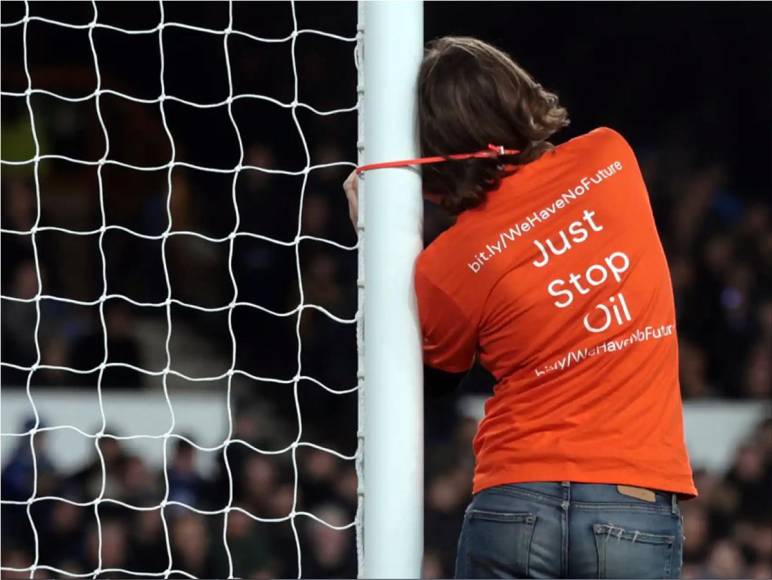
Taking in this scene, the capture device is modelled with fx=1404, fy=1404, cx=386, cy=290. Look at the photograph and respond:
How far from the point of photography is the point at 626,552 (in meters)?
1.65

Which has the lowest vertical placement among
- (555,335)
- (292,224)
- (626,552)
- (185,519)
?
(185,519)

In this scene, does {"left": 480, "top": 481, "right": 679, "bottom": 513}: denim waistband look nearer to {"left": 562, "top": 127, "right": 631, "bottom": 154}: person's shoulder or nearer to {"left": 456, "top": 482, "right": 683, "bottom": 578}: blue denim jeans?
{"left": 456, "top": 482, "right": 683, "bottom": 578}: blue denim jeans

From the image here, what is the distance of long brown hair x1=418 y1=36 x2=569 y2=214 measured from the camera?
1706 millimetres

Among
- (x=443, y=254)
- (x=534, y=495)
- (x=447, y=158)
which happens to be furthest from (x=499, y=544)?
(x=447, y=158)

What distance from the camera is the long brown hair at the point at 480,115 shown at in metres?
1.71

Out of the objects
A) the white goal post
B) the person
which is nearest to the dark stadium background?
the white goal post

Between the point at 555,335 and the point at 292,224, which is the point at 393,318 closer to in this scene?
the point at 555,335

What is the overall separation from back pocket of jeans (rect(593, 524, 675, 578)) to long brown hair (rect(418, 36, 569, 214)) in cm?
43

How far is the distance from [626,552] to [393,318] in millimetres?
435

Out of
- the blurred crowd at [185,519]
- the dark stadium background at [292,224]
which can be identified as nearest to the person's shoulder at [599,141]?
the blurred crowd at [185,519]

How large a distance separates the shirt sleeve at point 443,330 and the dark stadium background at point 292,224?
3050mm

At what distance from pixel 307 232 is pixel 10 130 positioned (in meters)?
1.59

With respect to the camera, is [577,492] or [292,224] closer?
[577,492]

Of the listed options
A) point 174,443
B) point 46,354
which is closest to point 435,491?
point 174,443
